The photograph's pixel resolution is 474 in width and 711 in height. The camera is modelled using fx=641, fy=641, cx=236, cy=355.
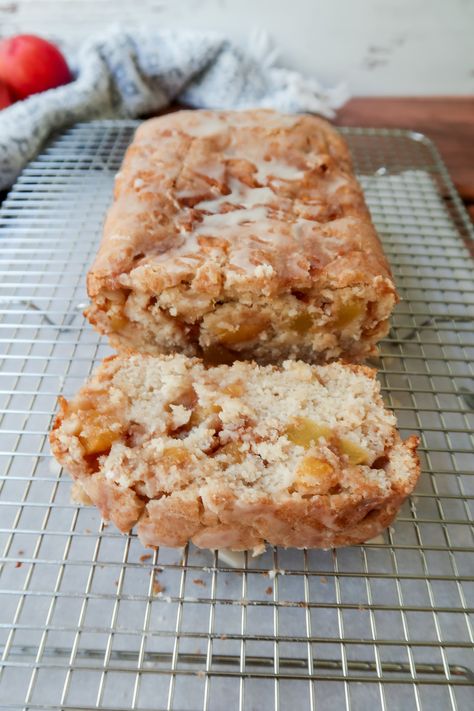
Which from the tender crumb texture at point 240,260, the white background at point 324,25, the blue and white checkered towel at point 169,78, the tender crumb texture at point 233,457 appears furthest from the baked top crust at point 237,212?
the white background at point 324,25

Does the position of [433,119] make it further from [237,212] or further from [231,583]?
[231,583]

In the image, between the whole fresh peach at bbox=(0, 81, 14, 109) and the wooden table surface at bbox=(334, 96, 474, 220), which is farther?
the wooden table surface at bbox=(334, 96, 474, 220)

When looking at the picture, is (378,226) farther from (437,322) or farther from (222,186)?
(222,186)

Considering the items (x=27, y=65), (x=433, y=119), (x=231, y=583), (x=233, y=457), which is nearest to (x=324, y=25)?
(x=433, y=119)

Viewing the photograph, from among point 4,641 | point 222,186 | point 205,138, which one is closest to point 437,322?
point 222,186

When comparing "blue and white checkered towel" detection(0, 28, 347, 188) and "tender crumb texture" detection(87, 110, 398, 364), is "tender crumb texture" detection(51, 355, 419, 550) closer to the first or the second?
"tender crumb texture" detection(87, 110, 398, 364)

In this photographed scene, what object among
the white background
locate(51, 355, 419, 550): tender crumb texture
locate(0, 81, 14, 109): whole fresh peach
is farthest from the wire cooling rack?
the white background
